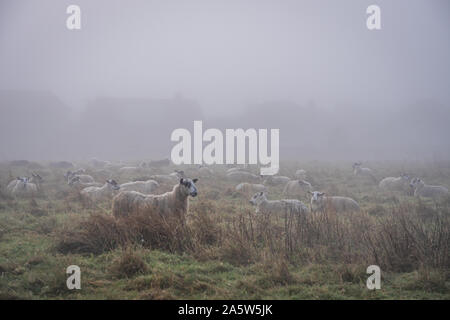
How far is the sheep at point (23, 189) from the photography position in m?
15.2

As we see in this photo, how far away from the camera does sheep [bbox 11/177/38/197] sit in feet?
49.8

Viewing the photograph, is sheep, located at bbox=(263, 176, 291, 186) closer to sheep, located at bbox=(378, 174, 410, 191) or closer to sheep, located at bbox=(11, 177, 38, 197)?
sheep, located at bbox=(378, 174, 410, 191)

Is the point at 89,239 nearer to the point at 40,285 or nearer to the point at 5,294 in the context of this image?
the point at 40,285

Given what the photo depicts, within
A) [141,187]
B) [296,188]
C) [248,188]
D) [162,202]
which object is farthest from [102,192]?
[296,188]

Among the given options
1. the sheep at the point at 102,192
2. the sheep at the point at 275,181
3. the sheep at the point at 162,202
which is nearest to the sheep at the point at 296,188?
the sheep at the point at 275,181

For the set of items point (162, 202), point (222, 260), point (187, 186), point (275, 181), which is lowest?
point (222, 260)

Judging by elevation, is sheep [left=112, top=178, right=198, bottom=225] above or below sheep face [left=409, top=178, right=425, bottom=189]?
above

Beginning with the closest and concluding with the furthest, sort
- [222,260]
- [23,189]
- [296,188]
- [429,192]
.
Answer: [222,260], [23,189], [429,192], [296,188]

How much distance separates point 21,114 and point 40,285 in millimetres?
82114

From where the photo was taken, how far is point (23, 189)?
15664mm

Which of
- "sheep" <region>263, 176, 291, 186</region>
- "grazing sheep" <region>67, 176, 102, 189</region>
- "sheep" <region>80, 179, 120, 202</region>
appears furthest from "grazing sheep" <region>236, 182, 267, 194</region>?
"grazing sheep" <region>67, 176, 102, 189</region>

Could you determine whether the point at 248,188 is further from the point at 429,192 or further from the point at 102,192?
the point at 429,192
